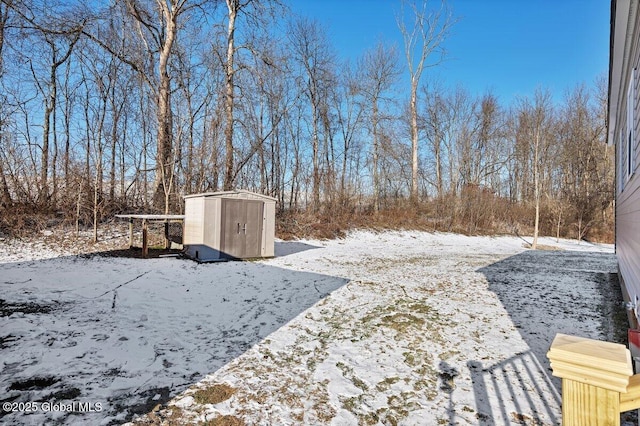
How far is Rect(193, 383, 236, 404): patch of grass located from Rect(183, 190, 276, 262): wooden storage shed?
17.4ft

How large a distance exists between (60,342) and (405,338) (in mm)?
3782

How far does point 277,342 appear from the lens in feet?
12.2

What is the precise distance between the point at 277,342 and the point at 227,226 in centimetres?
486

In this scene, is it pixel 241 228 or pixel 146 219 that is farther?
pixel 241 228

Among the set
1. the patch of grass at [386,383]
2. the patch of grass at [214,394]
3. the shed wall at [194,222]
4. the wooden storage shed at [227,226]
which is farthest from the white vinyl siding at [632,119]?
the shed wall at [194,222]

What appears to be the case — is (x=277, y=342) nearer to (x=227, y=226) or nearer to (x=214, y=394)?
(x=214, y=394)

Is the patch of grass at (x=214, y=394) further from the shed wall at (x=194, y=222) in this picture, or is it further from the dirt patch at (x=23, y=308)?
the shed wall at (x=194, y=222)

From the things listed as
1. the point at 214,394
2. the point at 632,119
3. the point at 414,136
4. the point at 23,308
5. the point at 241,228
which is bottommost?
the point at 214,394

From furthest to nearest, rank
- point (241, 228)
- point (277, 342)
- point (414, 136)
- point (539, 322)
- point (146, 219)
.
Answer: point (414, 136), point (241, 228), point (146, 219), point (539, 322), point (277, 342)

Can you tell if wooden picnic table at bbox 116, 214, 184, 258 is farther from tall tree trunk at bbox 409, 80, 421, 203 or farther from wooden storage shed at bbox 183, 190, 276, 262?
tall tree trunk at bbox 409, 80, 421, 203

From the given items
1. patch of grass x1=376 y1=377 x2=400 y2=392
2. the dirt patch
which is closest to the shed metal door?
the dirt patch

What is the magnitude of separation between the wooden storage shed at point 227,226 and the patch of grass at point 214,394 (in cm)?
532

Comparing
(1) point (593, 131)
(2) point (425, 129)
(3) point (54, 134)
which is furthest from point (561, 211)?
(3) point (54, 134)

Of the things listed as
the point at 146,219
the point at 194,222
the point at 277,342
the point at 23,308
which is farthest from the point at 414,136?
the point at 23,308
